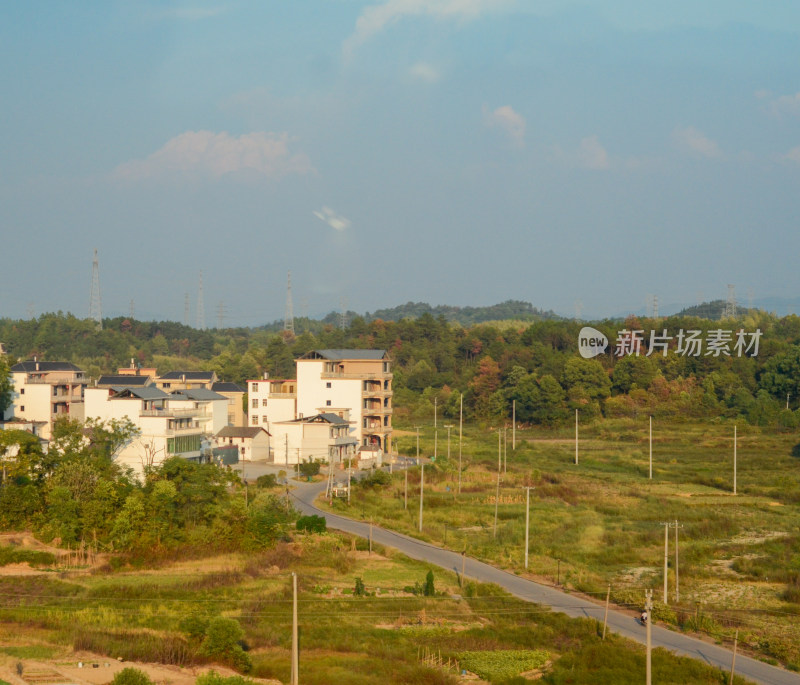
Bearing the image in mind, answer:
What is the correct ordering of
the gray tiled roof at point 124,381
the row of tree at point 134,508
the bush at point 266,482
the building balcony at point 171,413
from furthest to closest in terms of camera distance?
the gray tiled roof at point 124,381 < the bush at point 266,482 < the building balcony at point 171,413 < the row of tree at point 134,508

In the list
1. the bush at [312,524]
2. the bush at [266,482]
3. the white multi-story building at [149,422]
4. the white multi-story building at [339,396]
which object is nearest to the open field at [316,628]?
the bush at [312,524]

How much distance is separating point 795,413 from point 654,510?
33.8 metres

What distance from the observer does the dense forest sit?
7456 centimetres

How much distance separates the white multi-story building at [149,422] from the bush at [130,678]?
21.0m

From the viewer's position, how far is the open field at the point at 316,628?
18.9 meters

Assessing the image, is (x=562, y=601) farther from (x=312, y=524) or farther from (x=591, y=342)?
(x=591, y=342)

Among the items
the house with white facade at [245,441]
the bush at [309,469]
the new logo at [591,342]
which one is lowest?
the bush at [309,469]

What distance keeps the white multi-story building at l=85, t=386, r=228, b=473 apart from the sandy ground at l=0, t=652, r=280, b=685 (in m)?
19.0

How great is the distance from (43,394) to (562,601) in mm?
36737

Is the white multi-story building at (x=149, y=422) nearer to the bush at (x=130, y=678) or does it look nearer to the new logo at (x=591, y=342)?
the bush at (x=130, y=678)

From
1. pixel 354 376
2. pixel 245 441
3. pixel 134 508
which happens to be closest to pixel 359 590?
pixel 134 508

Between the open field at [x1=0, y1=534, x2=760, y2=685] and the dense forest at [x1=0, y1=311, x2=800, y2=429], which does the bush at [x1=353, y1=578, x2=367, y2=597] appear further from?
the dense forest at [x1=0, y1=311, x2=800, y2=429]

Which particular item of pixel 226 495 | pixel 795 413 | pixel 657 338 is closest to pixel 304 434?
pixel 226 495

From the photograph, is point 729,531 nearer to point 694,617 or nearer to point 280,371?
point 694,617
